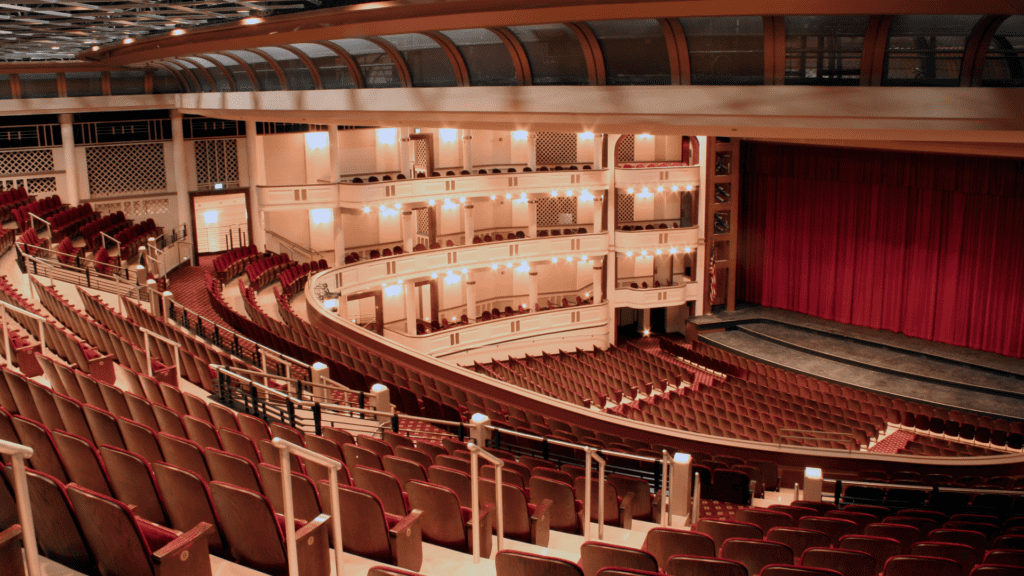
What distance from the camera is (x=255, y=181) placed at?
1900cm

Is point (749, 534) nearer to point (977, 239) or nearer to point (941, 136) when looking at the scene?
point (941, 136)

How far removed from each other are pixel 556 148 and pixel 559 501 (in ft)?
59.0

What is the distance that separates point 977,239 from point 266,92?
46.1 feet

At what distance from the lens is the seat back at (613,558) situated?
3676mm

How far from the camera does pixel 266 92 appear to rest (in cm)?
1389

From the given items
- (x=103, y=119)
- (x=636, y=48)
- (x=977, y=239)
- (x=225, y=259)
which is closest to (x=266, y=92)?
(x=225, y=259)

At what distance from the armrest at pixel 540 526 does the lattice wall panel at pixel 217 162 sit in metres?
16.0

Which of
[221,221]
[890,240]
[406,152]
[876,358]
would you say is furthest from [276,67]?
[890,240]

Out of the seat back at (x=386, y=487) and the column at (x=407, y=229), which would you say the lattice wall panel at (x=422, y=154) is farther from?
the seat back at (x=386, y=487)

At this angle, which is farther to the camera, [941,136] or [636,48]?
[636,48]

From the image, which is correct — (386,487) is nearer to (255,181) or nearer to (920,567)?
(920,567)

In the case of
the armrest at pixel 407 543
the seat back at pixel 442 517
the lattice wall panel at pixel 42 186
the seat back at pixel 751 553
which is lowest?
the seat back at pixel 751 553

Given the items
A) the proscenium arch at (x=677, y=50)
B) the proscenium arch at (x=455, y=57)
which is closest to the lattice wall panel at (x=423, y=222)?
the proscenium arch at (x=455, y=57)

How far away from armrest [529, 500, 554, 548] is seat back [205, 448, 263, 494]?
173 centimetres
